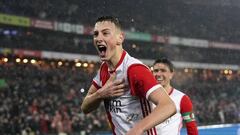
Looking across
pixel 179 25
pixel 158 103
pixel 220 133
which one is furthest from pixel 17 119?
pixel 179 25

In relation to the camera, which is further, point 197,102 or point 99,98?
point 197,102

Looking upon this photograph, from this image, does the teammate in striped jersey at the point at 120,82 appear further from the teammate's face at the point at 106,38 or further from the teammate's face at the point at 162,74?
the teammate's face at the point at 162,74

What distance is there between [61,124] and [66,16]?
8993 millimetres

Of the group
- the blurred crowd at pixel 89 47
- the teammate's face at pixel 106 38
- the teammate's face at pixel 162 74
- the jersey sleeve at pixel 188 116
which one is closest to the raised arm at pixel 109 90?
the teammate's face at pixel 106 38

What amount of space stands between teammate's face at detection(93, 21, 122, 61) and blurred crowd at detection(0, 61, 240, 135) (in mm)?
12370

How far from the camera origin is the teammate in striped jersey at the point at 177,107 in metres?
3.96

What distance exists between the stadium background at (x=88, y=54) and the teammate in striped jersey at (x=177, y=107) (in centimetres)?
1075

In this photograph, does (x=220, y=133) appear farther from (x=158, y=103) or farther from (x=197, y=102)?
(x=158, y=103)

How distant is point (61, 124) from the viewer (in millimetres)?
15102

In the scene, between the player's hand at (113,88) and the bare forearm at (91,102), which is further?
the bare forearm at (91,102)

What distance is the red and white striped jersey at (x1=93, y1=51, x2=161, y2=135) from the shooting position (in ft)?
8.11

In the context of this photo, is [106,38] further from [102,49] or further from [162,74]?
[162,74]

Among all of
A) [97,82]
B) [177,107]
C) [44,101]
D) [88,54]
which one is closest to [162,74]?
[177,107]

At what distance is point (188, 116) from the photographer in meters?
4.15
